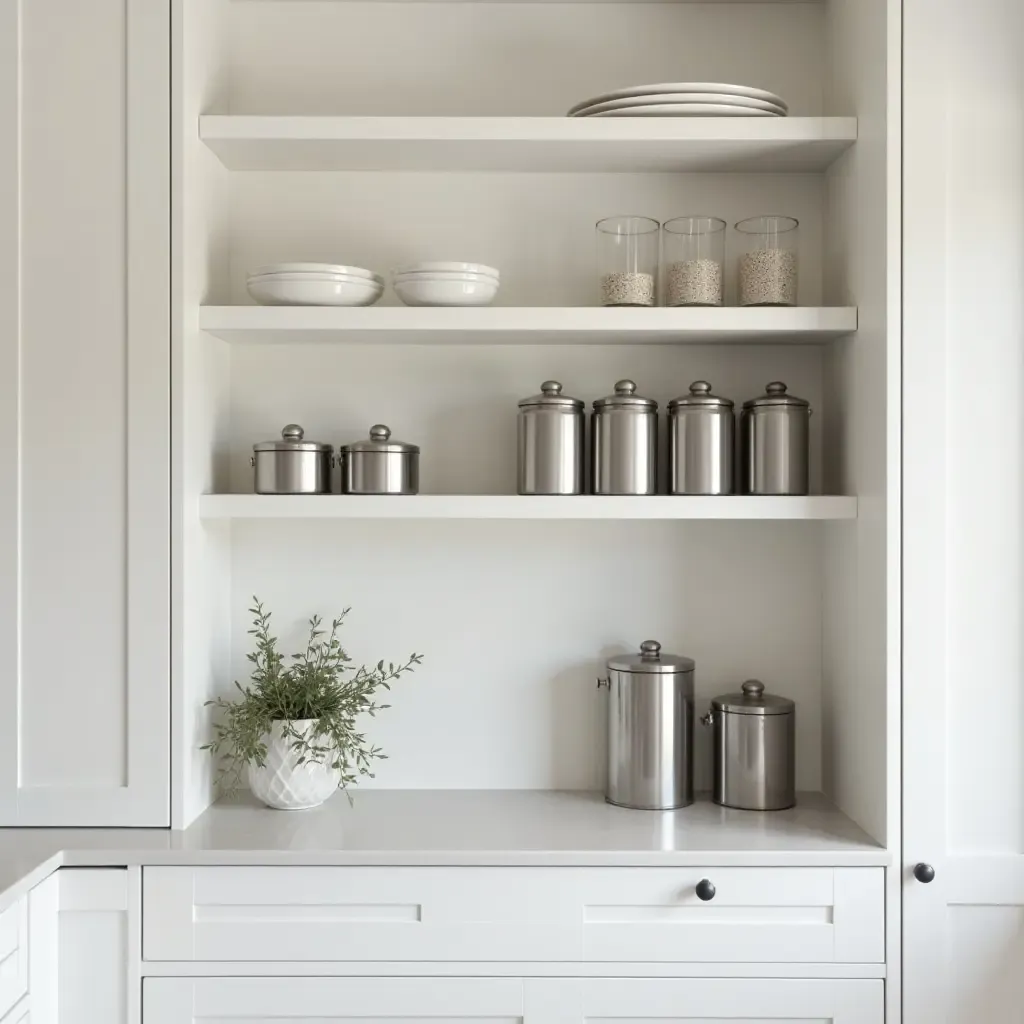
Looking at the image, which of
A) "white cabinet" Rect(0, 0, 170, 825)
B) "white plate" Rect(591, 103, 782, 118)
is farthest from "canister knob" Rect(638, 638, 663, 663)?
"white plate" Rect(591, 103, 782, 118)

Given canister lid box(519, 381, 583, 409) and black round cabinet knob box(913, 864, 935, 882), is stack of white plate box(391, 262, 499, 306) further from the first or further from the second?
black round cabinet knob box(913, 864, 935, 882)

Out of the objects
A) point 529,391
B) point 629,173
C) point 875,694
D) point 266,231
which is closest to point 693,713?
point 875,694

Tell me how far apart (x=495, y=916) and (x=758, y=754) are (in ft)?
2.05

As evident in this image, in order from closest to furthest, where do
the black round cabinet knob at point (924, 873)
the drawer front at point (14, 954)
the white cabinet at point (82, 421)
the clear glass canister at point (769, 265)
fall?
1. the drawer front at point (14, 954)
2. the black round cabinet knob at point (924, 873)
3. the white cabinet at point (82, 421)
4. the clear glass canister at point (769, 265)

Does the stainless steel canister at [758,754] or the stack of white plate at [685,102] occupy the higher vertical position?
the stack of white plate at [685,102]

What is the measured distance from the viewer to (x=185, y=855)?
6.17ft

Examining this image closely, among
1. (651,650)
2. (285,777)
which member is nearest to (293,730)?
(285,777)

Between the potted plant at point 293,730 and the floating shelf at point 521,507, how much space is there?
0.29m

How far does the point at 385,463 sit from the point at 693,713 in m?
0.81

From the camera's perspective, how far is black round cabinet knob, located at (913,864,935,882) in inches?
74.0

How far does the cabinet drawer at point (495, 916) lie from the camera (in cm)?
189

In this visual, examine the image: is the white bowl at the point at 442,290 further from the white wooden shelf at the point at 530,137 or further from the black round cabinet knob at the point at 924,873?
the black round cabinet knob at the point at 924,873

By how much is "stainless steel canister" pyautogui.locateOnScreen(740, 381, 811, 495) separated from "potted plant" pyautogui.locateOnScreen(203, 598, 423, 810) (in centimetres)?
81

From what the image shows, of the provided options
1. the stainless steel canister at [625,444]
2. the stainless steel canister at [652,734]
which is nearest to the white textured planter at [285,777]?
the stainless steel canister at [652,734]
